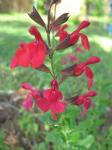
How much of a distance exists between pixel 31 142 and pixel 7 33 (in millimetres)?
6585

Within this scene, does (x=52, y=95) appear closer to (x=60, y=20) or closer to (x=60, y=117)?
(x=60, y=20)

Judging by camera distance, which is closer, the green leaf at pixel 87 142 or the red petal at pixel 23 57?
the red petal at pixel 23 57

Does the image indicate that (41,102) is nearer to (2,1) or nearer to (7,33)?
(7,33)

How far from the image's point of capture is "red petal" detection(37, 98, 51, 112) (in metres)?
2.27

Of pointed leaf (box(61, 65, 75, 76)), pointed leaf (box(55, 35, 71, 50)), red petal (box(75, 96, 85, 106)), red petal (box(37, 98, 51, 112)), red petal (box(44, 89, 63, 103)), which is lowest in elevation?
red petal (box(75, 96, 85, 106))

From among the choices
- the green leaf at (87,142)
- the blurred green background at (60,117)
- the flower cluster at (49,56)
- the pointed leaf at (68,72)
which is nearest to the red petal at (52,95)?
the flower cluster at (49,56)

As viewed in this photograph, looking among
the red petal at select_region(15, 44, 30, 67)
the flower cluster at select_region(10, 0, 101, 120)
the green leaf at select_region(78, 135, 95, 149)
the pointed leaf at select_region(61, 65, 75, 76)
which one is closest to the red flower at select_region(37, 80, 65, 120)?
the flower cluster at select_region(10, 0, 101, 120)

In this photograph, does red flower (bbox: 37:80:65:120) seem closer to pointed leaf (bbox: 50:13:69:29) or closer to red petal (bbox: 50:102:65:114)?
red petal (bbox: 50:102:65:114)

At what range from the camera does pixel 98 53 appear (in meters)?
8.87

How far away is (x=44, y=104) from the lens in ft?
7.54

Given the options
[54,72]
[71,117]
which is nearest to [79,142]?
[71,117]

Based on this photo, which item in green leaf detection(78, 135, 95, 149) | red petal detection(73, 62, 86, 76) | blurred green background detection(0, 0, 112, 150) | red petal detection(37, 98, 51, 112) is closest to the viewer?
red petal detection(37, 98, 51, 112)

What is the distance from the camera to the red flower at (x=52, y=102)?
7.48ft

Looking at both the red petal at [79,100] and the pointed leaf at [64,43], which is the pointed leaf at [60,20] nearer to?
the pointed leaf at [64,43]
